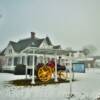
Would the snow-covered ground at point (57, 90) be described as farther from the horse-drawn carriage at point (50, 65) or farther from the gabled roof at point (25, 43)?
the gabled roof at point (25, 43)

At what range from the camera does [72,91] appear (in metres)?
3.84

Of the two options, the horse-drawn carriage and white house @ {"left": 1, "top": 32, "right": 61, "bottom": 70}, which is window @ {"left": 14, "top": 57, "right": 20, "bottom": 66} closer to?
white house @ {"left": 1, "top": 32, "right": 61, "bottom": 70}

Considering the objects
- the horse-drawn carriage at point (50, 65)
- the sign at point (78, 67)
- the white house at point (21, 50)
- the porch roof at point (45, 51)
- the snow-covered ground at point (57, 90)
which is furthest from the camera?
the sign at point (78, 67)

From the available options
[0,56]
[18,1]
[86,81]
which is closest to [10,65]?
[0,56]

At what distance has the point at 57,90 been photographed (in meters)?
3.78

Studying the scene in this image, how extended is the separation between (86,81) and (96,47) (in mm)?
459

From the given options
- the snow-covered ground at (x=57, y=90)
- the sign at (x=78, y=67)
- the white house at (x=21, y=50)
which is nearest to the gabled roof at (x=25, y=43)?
the white house at (x=21, y=50)

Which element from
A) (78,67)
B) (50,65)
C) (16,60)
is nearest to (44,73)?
(50,65)

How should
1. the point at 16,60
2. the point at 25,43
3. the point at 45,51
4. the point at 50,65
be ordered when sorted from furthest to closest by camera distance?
1. the point at 50,65
2. the point at 45,51
3. the point at 25,43
4. the point at 16,60

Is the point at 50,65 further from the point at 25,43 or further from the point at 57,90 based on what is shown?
the point at 25,43

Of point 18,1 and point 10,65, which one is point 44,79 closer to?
point 10,65

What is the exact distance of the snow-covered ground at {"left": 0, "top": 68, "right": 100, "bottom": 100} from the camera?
3.41m

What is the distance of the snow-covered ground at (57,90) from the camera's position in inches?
134

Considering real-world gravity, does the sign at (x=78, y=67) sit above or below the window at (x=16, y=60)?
below
